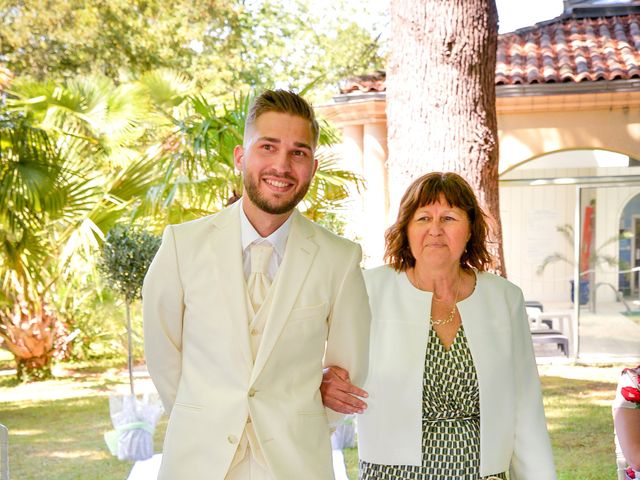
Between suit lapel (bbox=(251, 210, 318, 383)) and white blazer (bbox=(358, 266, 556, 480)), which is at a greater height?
suit lapel (bbox=(251, 210, 318, 383))

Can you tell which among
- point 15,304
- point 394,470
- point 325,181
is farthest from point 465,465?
point 15,304

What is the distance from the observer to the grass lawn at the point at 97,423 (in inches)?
364

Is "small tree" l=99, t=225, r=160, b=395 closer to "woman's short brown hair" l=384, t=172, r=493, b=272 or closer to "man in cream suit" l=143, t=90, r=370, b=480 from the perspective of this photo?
"woman's short brown hair" l=384, t=172, r=493, b=272

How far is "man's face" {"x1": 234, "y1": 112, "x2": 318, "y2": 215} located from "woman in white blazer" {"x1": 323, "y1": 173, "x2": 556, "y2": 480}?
94cm

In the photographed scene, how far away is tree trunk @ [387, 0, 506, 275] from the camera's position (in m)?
5.66

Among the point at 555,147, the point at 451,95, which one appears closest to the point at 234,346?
the point at 451,95

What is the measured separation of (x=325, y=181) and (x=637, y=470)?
5185 millimetres

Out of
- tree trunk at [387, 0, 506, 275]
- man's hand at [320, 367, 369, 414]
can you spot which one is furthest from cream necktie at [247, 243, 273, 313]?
tree trunk at [387, 0, 506, 275]

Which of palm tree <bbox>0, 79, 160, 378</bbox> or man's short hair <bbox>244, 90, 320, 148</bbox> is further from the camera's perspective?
palm tree <bbox>0, 79, 160, 378</bbox>

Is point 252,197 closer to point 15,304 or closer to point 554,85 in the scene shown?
point 554,85

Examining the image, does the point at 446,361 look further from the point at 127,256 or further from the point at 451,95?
the point at 127,256

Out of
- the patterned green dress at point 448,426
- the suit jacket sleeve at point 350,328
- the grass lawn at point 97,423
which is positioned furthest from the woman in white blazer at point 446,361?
the grass lawn at point 97,423

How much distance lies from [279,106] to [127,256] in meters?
7.02

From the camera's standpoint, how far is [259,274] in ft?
8.84
